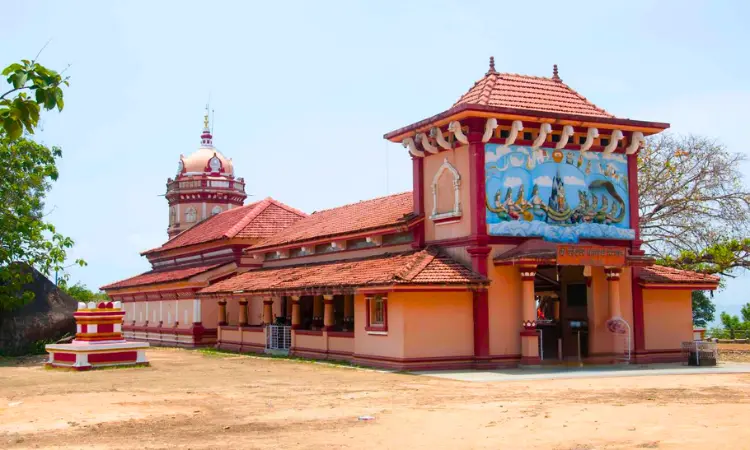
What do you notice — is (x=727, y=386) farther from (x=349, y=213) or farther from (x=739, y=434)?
(x=349, y=213)

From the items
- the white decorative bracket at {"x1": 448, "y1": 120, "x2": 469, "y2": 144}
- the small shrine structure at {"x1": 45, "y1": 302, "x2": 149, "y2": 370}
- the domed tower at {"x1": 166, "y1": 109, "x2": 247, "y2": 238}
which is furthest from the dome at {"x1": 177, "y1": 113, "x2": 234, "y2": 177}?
the white decorative bracket at {"x1": 448, "y1": 120, "x2": 469, "y2": 144}

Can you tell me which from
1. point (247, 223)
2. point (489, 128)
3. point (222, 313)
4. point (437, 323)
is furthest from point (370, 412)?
point (247, 223)

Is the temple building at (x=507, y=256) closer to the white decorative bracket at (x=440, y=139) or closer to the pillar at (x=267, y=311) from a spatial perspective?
the white decorative bracket at (x=440, y=139)

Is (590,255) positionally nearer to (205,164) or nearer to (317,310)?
(317,310)

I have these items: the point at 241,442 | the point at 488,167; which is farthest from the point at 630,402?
the point at 488,167

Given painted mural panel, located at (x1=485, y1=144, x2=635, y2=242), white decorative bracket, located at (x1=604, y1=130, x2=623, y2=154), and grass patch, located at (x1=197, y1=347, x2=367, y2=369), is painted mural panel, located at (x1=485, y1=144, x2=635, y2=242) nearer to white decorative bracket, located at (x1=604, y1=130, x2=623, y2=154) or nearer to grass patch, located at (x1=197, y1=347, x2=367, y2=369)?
white decorative bracket, located at (x1=604, y1=130, x2=623, y2=154)

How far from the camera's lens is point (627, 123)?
2325 cm

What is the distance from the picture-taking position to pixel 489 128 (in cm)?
2145

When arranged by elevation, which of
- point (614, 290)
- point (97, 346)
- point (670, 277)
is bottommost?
point (97, 346)

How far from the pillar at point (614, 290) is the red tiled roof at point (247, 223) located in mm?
17305

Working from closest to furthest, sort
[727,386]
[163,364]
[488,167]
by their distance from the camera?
[727,386]
[488,167]
[163,364]

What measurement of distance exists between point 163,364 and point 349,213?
9543 millimetres

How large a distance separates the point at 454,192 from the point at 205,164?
92.0ft

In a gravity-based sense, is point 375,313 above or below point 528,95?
below
